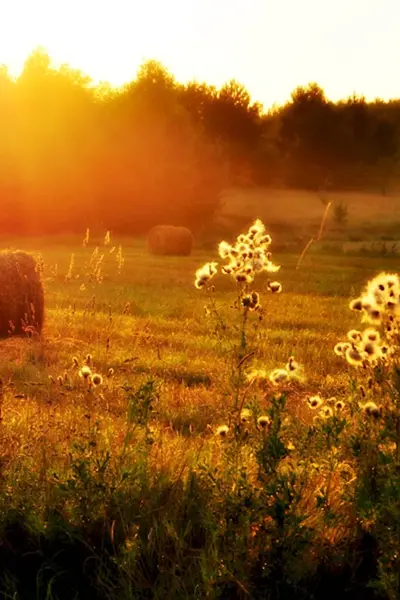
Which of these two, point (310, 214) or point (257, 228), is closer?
point (257, 228)

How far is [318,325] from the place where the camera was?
1412 cm

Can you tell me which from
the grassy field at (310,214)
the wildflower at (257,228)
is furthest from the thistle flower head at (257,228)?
the grassy field at (310,214)

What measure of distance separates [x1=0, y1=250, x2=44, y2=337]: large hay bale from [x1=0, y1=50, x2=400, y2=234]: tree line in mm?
28717

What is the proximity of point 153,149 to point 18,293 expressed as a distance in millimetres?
37420

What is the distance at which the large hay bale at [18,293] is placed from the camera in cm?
1227

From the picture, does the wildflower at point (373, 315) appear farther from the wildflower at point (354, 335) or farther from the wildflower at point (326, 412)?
the wildflower at point (326, 412)

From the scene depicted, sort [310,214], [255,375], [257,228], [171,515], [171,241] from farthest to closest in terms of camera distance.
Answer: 1. [310,214]
2. [171,241]
3. [255,375]
4. [257,228]
5. [171,515]

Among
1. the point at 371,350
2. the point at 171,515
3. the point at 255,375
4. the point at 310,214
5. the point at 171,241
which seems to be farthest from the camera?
the point at 310,214

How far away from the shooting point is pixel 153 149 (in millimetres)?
48844

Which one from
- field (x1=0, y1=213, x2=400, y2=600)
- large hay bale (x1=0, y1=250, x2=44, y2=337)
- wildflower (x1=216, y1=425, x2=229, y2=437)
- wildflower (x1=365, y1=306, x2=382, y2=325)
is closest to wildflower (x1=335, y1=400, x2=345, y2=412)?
field (x1=0, y1=213, x2=400, y2=600)

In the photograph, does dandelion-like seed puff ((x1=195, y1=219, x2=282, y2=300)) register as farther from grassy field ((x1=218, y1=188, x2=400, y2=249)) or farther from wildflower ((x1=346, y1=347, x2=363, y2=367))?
grassy field ((x1=218, y1=188, x2=400, y2=249))

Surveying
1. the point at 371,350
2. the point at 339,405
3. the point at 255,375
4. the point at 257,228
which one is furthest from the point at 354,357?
the point at 255,375

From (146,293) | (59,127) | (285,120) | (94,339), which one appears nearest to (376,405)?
(94,339)

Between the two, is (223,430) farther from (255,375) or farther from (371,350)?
(255,375)
